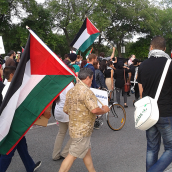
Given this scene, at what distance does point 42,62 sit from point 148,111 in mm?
1475

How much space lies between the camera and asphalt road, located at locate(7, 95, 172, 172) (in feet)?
13.3

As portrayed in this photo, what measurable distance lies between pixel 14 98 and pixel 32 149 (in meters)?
2.21

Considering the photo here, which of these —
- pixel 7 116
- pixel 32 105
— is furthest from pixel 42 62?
pixel 7 116

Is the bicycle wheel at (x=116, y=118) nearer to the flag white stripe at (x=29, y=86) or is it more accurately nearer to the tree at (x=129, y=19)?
the flag white stripe at (x=29, y=86)

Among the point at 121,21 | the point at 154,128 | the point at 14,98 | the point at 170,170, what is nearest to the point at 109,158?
the point at 170,170

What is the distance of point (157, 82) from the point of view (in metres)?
3.08

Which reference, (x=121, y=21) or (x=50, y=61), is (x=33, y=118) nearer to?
(x=50, y=61)

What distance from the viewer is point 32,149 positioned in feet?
16.1

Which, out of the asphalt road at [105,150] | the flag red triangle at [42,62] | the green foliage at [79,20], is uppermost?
the green foliage at [79,20]

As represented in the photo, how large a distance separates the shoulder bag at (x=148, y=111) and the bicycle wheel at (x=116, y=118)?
3054 mm

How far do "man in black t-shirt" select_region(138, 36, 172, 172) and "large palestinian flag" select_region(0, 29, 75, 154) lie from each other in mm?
1007

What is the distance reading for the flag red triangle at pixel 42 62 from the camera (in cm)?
313

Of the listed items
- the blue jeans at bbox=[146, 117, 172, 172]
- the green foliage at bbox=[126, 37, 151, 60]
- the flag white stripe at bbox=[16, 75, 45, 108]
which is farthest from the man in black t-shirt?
the green foliage at bbox=[126, 37, 151, 60]

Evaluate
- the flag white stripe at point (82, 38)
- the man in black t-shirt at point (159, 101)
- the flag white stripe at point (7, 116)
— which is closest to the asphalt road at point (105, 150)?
the man in black t-shirt at point (159, 101)
